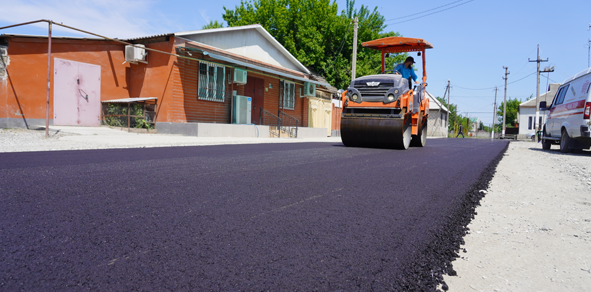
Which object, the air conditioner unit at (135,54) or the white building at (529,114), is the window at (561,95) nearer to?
the air conditioner unit at (135,54)

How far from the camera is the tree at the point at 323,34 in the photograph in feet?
101

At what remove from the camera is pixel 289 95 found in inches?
853

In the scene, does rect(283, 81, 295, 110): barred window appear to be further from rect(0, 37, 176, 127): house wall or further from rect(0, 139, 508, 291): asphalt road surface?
rect(0, 139, 508, 291): asphalt road surface

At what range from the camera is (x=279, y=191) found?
363cm

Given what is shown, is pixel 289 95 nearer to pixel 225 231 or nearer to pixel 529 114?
pixel 225 231

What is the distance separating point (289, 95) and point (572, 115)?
14.2 meters

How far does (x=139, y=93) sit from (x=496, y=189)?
1464 cm

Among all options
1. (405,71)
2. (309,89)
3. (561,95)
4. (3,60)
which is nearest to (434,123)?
(309,89)

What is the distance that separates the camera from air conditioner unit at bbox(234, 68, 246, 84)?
54.1ft

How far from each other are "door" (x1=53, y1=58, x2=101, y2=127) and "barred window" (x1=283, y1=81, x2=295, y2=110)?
953cm

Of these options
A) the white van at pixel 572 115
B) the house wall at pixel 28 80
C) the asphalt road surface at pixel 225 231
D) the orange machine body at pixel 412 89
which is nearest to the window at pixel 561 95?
the white van at pixel 572 115

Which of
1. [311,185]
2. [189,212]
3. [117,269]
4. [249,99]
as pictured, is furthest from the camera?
[249,99]

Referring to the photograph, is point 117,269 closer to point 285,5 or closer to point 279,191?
point 279,191

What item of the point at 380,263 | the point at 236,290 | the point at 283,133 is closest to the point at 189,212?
the point at 236,290
